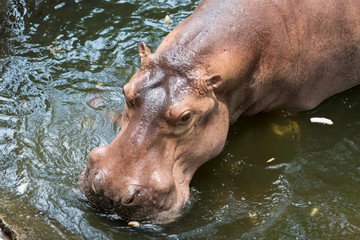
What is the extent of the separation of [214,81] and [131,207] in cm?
128

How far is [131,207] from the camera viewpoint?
4148 millimetres

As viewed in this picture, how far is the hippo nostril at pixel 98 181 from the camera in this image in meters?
4.11

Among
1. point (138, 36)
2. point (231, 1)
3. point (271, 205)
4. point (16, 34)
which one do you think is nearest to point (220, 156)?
point (271, 205)

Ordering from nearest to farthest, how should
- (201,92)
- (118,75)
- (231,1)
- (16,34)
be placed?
1. (201,92)
2. (231,1)
3. (118,75)
4. (16,34)

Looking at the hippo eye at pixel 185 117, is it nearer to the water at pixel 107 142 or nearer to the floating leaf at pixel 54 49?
the water at pixel 107 142

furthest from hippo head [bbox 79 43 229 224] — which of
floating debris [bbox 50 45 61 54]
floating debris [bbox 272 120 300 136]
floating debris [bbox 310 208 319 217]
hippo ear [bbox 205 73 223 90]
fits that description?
floating debris [bbox 50 45 61 54]

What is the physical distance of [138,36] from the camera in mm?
7141

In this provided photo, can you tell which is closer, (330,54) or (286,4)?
(286,4)

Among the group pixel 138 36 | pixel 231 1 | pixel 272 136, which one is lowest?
pixel 272 136

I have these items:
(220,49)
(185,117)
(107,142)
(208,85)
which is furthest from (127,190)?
(220,49)

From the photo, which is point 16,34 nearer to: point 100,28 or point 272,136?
point 100,28

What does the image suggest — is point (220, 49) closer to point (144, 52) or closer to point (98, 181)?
point (144, 52)

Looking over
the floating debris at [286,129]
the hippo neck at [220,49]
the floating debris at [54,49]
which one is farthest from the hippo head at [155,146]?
the floating debris at [54,49]

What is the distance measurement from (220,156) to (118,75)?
5.88 feet
